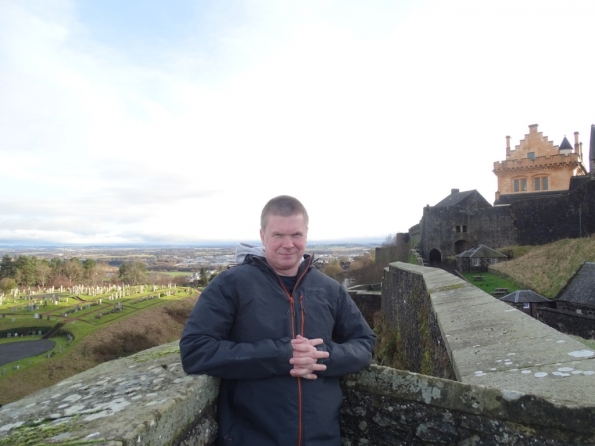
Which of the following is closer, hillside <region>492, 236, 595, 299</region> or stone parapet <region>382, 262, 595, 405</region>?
→ stone parapet <region>382, 262, 595, 405</region>

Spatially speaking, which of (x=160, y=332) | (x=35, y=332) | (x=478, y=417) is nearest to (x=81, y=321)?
(x=35, y=332)

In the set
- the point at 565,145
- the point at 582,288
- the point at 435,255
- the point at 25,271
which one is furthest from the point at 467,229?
the point at 25,271

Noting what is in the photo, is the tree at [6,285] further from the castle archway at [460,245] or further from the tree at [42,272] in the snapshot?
the castle archway at [460,245]

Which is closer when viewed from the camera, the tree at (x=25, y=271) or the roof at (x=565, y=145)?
the roof at (x=565, y=145)

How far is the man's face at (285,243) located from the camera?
8.11ft

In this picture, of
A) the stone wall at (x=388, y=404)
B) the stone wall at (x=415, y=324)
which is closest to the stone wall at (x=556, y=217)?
the stone wall at (x=415, y=324)

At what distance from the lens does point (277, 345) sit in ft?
6.82

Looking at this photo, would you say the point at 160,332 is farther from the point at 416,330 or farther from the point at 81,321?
the point at 416,330

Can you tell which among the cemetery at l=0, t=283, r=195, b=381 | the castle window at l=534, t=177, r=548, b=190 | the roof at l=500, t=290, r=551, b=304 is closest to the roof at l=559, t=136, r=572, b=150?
the castle window at l=534, t=177, r=548, b=190

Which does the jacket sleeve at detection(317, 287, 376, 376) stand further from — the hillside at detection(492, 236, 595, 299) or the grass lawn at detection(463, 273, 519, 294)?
the hillside at detection(492, 236, 595, 299)

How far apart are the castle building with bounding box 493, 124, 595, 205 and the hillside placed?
17.5m

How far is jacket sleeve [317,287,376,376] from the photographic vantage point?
2.19 m

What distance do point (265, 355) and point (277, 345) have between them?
9cm

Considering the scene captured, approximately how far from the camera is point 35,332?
2606 inches
